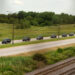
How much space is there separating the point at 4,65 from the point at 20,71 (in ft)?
2.41

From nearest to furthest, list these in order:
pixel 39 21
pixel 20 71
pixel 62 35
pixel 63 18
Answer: pixel 20 71, pixel 39 21, pixel 63 18, pixel 62 35

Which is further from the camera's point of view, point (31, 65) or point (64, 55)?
point (64, 55)

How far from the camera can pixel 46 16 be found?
36.2 feet

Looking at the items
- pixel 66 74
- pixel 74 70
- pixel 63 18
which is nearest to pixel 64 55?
pixel 63 18

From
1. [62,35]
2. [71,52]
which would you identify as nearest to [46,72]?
[71,52]

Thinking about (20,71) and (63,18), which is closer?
(20,71)

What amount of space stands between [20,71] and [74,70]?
237 centimetres

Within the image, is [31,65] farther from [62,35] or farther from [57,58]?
[62,35]

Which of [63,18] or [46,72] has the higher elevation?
[63,18]

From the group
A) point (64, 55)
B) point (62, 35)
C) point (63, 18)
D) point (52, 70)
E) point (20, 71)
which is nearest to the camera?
point (20, 71)

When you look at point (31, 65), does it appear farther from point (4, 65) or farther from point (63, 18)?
point (63, 18)

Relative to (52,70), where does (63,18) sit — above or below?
above

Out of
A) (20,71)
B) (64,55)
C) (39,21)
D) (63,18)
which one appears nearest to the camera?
(20,71)

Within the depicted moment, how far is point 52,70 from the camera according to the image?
8.17 m
